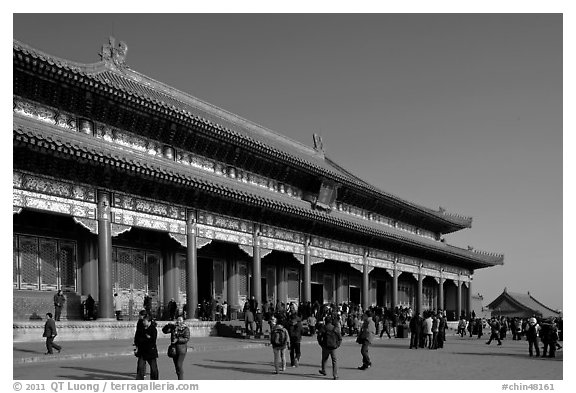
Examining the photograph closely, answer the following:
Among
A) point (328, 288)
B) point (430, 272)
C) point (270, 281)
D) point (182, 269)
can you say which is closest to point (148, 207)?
point (182, 269)

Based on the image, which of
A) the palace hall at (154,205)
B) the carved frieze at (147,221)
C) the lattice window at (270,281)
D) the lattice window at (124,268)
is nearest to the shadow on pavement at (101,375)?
the palace hall at (154,205)

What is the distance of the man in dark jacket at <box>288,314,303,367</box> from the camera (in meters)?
15.7

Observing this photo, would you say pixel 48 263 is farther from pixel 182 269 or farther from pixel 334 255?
pixel 334 255

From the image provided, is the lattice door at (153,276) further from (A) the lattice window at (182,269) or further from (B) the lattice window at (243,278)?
(B) the lattice window at (243,278)

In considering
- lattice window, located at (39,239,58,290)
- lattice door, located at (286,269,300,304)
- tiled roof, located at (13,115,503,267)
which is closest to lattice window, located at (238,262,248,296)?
tiled roof, located at (13,115,503,267)

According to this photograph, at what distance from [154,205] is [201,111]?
11367mm

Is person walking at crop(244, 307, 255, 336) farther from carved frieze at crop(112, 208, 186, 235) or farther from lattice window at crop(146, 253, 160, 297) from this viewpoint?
lattice window at crop(146, 253, 160, 297)

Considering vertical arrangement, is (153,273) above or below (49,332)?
above

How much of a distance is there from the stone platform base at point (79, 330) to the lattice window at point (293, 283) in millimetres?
12774

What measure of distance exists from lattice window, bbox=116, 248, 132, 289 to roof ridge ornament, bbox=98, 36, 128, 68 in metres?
8.41

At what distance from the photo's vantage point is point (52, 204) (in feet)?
67.6

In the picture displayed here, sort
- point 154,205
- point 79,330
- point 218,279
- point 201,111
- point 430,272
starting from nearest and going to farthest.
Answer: point 79,330
point 154,205
point 218,279
point 201,111
point 430,272

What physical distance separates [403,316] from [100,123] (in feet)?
55.9
